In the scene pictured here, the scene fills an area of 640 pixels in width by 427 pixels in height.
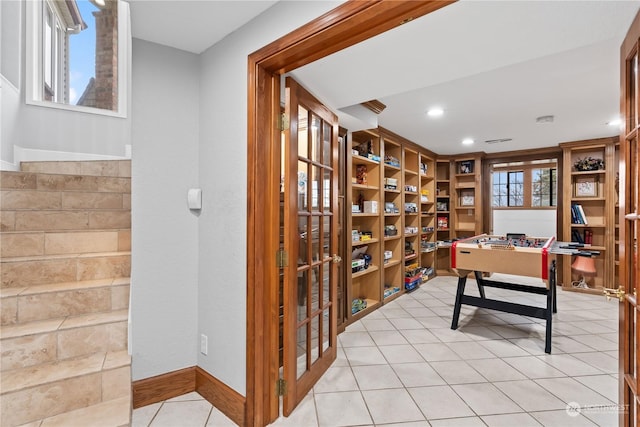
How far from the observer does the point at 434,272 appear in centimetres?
557

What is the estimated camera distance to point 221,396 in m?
1.78

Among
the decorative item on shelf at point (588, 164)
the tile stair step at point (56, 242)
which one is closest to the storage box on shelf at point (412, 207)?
the decorative item on shelf at point (588, 164)

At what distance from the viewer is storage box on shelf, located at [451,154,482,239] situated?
5500 mm

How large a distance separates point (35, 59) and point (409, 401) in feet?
13.9

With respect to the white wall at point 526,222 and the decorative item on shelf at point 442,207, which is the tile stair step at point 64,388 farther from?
the white wall at point 526,222

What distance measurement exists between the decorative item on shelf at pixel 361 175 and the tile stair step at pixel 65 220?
8.31ft

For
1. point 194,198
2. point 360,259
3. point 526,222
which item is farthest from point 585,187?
point 194,198

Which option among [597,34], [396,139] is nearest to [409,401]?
[597,34]

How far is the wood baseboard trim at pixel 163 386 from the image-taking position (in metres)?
1.79

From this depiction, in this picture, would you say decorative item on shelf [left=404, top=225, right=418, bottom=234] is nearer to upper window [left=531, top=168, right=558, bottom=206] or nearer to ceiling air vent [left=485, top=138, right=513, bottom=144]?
ceiling air vent [left=485, top=138, right=513, bottom=144]

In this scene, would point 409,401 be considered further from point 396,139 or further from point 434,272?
point 434,272

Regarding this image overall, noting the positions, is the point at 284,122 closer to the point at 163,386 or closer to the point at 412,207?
the point at 163,386

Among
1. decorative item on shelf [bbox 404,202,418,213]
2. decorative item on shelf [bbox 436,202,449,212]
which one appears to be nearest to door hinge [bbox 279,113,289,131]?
decorative item on shelf [bbox 404,202,418,213]

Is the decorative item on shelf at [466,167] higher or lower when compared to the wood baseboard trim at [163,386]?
higher
